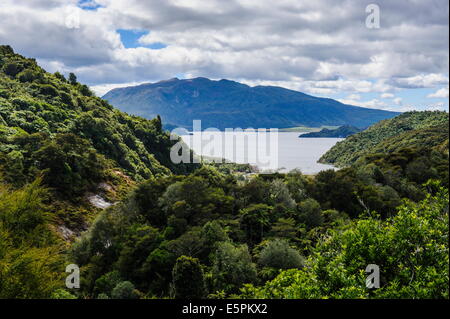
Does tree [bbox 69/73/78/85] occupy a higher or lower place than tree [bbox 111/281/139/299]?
higher

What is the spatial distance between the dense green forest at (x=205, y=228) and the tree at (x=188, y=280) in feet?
0.25

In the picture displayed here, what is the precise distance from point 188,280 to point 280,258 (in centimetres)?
832

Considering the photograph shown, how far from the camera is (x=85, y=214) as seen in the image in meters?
52.5

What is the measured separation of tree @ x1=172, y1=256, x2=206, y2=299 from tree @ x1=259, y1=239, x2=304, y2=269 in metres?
6.50

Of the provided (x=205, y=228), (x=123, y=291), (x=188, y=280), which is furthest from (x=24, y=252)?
(x=205, y=228)

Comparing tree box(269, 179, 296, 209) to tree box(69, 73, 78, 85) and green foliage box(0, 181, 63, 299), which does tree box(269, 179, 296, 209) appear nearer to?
green foliage box(0, 181, 63, 299)

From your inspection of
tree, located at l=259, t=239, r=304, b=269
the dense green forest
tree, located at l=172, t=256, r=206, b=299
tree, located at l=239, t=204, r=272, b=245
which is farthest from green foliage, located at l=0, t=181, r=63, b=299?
tree, located at l=239, t=204, r=272, b=245

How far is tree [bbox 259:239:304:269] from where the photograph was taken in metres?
31.4

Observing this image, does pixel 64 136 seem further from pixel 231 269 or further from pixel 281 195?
pixel 231 269

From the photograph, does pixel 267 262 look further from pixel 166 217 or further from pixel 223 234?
pixel 166 217
